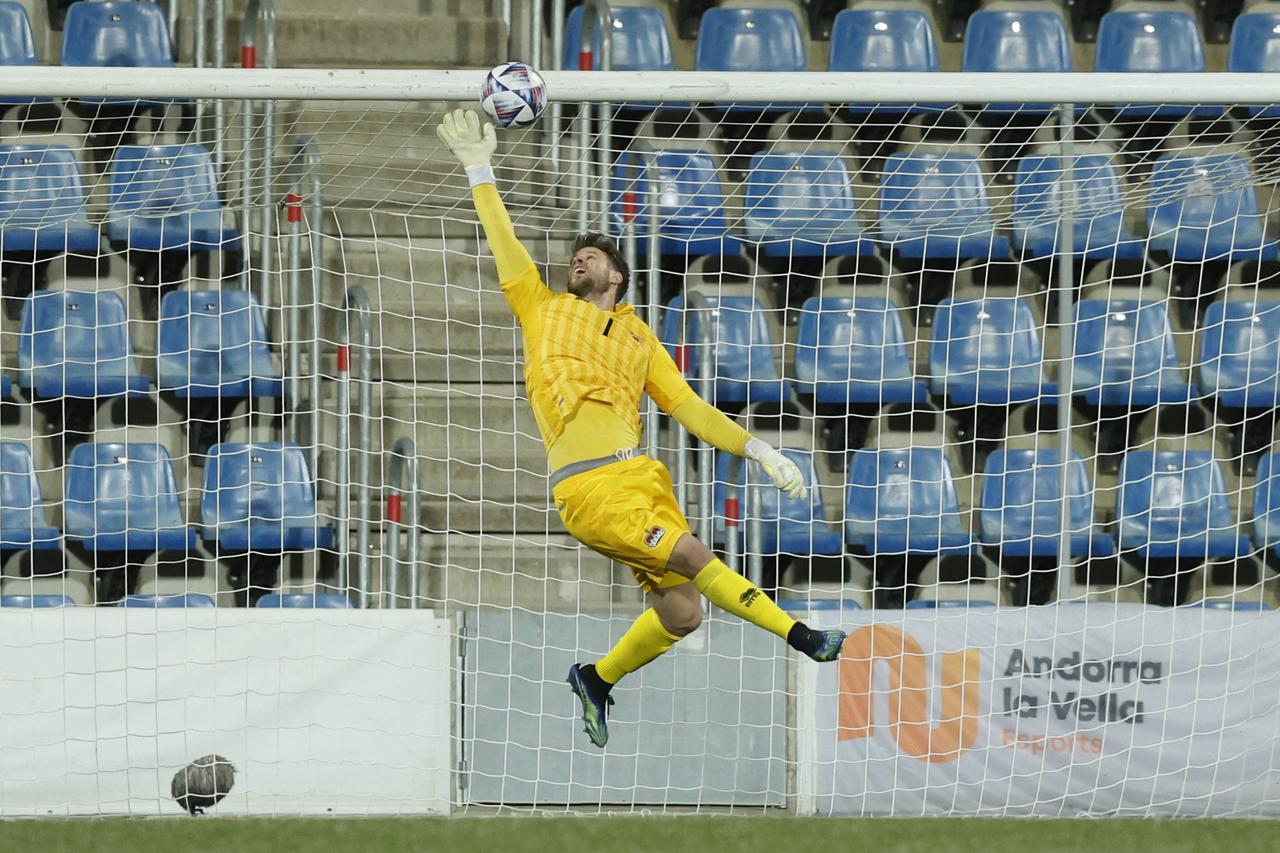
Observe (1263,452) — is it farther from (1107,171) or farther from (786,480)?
(786,480)

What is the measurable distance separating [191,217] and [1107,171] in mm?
4411

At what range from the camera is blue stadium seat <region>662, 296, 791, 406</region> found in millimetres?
7289

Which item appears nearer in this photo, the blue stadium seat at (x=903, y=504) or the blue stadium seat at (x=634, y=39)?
the blue stadium seat at (x=903, y=504)

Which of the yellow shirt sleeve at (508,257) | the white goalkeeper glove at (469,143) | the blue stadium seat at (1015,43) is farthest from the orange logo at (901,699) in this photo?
the blue stadium seat at (1015,43)

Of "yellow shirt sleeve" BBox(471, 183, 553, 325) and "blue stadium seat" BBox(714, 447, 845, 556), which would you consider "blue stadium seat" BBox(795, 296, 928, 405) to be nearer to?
"blue stadium seat" BBox(714, 447, 845, 556)

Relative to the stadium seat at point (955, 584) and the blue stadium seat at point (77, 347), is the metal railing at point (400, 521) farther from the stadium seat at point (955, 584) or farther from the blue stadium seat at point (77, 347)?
the stadium seat at point (955, 584)

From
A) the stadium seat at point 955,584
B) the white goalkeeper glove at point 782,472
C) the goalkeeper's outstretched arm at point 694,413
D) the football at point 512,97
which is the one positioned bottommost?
the stadium seat at point 955,584

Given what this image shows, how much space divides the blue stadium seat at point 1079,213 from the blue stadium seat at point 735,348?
1.30 metres

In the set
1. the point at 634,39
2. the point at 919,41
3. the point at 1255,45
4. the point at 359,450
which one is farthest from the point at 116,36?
the point at 1255,45

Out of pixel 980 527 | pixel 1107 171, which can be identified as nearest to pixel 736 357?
pixel 980 527

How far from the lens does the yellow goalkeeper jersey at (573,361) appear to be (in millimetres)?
5031

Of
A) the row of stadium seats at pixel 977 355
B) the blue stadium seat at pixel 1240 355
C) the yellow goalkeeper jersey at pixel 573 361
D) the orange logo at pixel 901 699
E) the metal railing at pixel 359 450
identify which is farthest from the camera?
the blue stadium seat at pixel 1240 355

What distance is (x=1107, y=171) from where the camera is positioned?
299 inches

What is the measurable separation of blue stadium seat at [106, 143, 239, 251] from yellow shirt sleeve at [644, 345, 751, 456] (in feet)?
8.08
